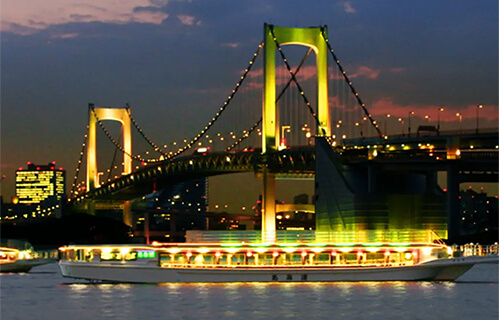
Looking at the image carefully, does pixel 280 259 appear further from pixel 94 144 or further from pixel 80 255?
pixel 94 144

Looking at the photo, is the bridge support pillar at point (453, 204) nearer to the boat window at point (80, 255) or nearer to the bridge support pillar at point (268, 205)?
the bridge support pillar at point (268, 205)

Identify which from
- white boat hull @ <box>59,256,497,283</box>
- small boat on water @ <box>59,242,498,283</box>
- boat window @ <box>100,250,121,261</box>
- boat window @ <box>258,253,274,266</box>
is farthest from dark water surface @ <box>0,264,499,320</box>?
→ boat window @ <box>100,250,121,261</box>

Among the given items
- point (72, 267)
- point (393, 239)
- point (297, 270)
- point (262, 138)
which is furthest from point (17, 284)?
point (262, 138)

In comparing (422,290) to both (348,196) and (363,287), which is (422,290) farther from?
(348,196)

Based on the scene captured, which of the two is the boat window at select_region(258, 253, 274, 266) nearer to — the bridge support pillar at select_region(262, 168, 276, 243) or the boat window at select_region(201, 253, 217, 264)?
the boat window at select_region(201, 253, 217, 264)

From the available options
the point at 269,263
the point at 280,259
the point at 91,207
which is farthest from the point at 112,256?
the point at 91,207

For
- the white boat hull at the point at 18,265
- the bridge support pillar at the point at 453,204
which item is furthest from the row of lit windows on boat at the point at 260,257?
the bridge support pillar at the point at 453,204
